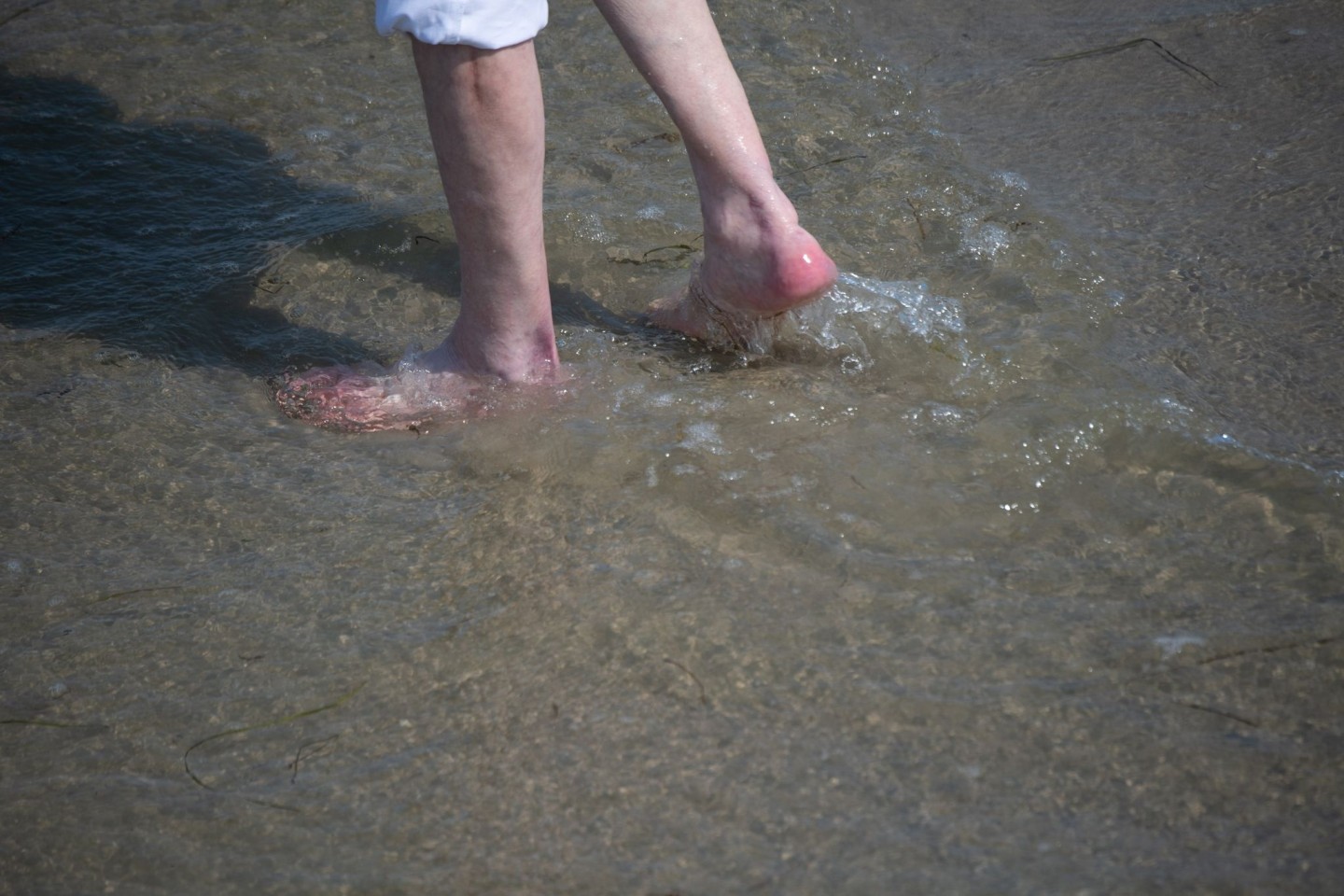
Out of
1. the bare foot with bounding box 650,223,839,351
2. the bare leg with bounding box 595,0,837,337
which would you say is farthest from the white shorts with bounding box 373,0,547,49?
the bare foot with bounding box 650,223,839,351

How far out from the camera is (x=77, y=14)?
3.62m

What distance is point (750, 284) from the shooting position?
2020 mm

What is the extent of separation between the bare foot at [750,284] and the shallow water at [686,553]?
0.20 ft

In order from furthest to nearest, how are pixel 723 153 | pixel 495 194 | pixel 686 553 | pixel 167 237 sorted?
pixel 167 237, pixel 723 153, pixel 495 194, pixel 686 553

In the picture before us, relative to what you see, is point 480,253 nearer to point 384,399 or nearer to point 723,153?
point 384,399

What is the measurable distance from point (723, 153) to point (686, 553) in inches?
28.4

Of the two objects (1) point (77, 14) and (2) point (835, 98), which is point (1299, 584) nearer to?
(2) point (835, 98)

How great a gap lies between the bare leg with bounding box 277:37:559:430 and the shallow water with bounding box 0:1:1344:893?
0.28ft

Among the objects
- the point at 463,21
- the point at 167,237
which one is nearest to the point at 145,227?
the point at 167,237

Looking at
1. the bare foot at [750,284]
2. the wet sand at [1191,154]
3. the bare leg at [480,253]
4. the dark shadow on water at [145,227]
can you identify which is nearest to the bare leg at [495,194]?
the bare leg at [480,253]

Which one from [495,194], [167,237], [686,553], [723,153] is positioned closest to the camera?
[686,553]

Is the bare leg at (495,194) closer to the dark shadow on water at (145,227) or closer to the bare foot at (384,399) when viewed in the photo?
the bare foot at (384,399)

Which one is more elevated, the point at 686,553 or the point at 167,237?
the point at 167,237

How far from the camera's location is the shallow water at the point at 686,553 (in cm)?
126
